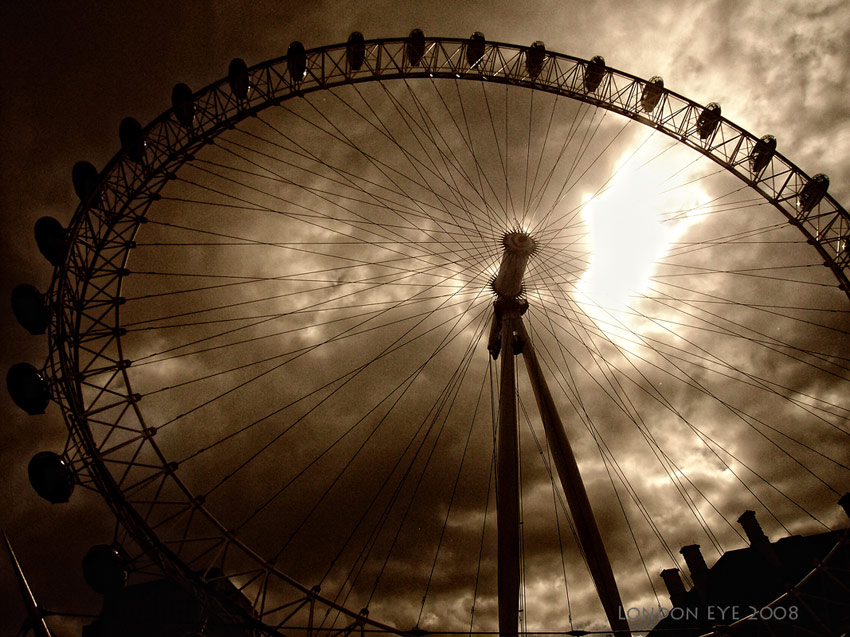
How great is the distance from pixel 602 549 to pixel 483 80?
58.5ft

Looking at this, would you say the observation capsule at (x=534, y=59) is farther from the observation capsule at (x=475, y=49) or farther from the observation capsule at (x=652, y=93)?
the observation capsule at (x=652, y=93)

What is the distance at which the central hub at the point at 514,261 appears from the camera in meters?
18.3

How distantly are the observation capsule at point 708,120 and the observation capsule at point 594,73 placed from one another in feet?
15.0

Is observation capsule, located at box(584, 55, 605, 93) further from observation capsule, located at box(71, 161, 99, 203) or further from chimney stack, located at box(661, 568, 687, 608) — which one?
chimney stack, located at box(661, 568, 687, 608)

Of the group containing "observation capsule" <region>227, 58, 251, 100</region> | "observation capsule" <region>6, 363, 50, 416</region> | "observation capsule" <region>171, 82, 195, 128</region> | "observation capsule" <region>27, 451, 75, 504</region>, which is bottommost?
"observation capsule" <region>27, 451, 75, 504</region>

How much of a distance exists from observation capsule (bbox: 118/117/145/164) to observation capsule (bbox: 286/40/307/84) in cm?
590

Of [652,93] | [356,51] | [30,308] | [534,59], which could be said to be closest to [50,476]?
[30,308]

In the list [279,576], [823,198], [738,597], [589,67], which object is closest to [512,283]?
[589,67]

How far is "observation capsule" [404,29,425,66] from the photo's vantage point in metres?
19.3

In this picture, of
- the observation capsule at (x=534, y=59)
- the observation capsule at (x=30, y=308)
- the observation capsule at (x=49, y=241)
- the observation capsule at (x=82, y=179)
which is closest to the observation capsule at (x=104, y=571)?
the observation capsule at (x=30, y=308)

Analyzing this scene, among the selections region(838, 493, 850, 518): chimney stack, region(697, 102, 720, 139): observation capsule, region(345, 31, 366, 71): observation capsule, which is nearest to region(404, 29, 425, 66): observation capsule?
region(345, 31, 366, 71): observation capsule

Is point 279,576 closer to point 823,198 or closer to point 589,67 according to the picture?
point 589,67

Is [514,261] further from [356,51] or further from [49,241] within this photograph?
[49,241]

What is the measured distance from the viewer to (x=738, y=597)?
20562 millimetres
